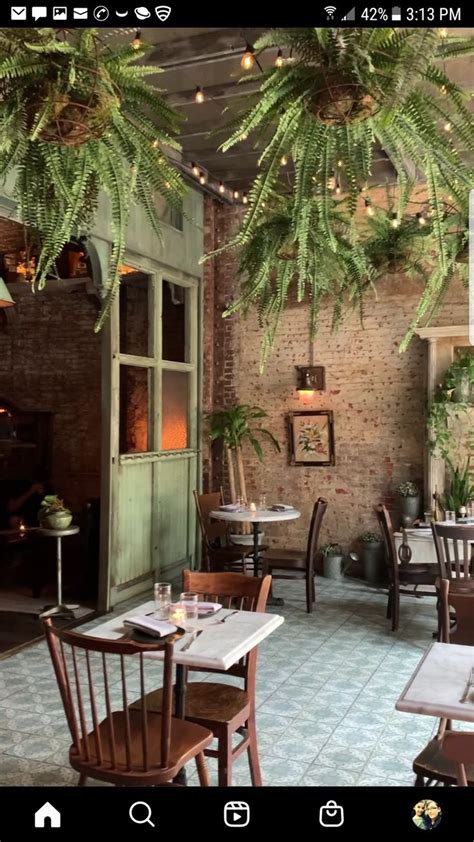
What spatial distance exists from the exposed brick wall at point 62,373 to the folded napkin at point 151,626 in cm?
604

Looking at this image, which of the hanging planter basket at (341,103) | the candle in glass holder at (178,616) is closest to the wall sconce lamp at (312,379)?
the candle in glass holder at (178,616)

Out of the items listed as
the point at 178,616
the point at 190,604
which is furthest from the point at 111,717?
the point at 190,604

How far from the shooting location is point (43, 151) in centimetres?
166

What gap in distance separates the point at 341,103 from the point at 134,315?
5544 mm

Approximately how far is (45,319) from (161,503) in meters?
3.27

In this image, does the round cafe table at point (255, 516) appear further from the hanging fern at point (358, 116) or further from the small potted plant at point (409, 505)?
the hanging fern at point (358, 116)

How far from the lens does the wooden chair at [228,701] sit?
2809 mm

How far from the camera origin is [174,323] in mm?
7562
